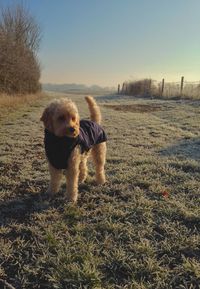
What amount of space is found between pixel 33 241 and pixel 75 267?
2.46 ft

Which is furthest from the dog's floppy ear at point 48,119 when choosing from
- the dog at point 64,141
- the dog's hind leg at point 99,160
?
the dog's hind leg at point 99,160

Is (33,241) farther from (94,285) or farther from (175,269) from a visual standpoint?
(175,269)

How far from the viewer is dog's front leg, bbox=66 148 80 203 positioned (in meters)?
4.82

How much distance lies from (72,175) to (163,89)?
3362 cm

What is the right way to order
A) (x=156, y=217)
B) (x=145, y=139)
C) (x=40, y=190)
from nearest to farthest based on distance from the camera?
(x=156, y=217) → (x=40, y=190) → (x=145, y=139)

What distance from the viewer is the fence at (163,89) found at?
1273 inches

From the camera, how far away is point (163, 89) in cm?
3738

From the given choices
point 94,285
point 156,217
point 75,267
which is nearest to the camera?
point 94,285

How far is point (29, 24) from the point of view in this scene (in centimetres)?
3425

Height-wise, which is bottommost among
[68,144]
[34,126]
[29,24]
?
Answer: [34,126]

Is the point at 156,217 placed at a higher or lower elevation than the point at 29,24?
lower

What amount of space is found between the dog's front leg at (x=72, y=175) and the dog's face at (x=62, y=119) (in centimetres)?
27

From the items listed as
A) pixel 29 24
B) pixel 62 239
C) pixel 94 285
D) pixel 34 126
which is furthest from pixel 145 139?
pixel 29 24

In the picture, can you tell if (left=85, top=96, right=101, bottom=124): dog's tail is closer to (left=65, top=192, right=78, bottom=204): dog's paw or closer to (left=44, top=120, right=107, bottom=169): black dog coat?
(left=44, top=120, right=107, bottom=169): black dog coat
